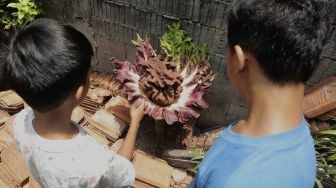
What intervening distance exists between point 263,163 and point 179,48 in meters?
1.83

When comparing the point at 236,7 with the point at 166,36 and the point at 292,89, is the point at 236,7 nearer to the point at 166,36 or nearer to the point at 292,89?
the point at 292,89

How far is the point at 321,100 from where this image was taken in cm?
273

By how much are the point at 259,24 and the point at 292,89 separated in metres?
0.29

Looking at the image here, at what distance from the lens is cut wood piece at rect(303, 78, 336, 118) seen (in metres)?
2.69

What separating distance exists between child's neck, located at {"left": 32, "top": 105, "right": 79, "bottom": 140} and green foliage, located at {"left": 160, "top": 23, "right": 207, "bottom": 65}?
1388 millimetres

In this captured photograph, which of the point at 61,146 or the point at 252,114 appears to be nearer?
the point at 252,114

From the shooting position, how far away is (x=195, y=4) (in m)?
2.79

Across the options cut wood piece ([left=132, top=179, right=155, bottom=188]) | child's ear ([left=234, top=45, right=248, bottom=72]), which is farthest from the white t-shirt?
cut wood piece ([left=132, top=179, right=155, bottom=188])

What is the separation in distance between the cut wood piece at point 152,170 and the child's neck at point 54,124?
1338mm

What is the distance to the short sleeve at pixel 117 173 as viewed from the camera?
5.95 ft

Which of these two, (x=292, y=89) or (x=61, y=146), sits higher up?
(x=292, y=89)

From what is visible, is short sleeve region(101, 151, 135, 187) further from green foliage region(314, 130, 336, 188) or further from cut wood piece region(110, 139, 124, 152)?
green foliage region(314, 130, 336, 188)

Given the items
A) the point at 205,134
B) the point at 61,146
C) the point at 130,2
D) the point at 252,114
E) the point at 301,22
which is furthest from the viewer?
the point at 205,134

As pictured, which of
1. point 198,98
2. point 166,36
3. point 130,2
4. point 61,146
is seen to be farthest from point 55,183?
point 130,2
